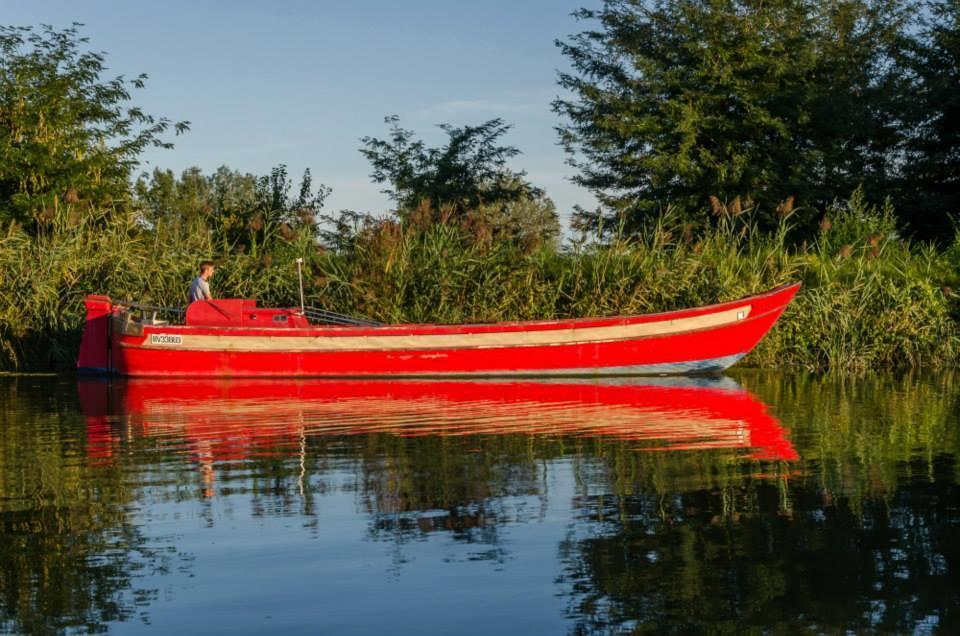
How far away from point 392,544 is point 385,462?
3585 millimetres

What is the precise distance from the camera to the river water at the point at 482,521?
6922 mm

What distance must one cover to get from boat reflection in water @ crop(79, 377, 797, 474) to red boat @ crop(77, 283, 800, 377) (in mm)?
386

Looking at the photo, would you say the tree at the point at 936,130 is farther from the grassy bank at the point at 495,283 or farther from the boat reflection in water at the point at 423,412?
the boat reflection in water at the point at 423,412

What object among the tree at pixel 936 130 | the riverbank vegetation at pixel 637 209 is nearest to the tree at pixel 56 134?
the riverbank vegetation at pixel 637 209

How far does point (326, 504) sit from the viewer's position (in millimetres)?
9906

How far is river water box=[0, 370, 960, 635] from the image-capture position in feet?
22.7

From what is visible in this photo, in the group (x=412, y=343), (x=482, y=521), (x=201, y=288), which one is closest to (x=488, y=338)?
(x=412, y=343)

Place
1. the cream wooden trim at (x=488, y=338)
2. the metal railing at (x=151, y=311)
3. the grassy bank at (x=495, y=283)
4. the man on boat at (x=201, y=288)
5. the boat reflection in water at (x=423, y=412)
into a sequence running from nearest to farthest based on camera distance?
the boat reflection in water at (x=423, y=412) < the cream wooden trim at (x=488, y=338) < the man on boat at (x=201, y=288) < the metal railing at (x=151, y=311) < the grassy bank at (x=495, y=283)

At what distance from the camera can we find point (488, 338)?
22.1 meters

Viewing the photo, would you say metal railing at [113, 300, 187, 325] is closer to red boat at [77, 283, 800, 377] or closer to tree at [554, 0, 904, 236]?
red boat at [77, 283, 800, 377]

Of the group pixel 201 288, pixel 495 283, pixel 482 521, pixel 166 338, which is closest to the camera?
pixel 482 521

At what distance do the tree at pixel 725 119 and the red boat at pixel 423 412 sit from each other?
1643 cm

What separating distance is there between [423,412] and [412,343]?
5.58 meters

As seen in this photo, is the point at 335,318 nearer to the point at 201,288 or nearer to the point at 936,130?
the point at 201,288
